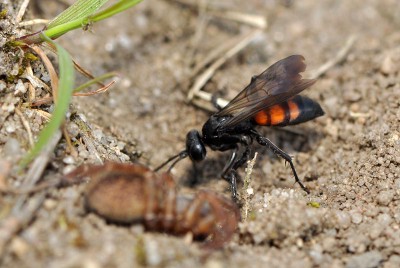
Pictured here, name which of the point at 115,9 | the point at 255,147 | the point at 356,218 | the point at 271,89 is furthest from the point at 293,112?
the point at 115,9

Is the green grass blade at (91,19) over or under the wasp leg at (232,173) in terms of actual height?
over

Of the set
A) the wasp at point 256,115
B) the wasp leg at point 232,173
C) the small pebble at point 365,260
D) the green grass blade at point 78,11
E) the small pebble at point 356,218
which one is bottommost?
the small pebble at point 365,260

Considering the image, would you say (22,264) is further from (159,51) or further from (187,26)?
(187,26)

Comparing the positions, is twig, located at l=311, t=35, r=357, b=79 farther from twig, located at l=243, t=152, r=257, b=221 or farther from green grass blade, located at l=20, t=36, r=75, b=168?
green grass blade, located at l=20, t=36, r=75, b=168

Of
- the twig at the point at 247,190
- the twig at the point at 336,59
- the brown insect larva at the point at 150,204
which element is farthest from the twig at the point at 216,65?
the brown insect larva at the point at 150,204

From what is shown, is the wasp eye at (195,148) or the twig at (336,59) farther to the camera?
the twig at (336,59)

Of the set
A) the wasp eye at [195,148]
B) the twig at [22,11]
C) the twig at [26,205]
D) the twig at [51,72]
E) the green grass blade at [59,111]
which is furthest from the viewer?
the wasp eye at [195,148]

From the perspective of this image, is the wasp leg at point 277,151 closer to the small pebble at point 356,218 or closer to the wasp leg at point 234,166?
the wasp leg at point 234,166
